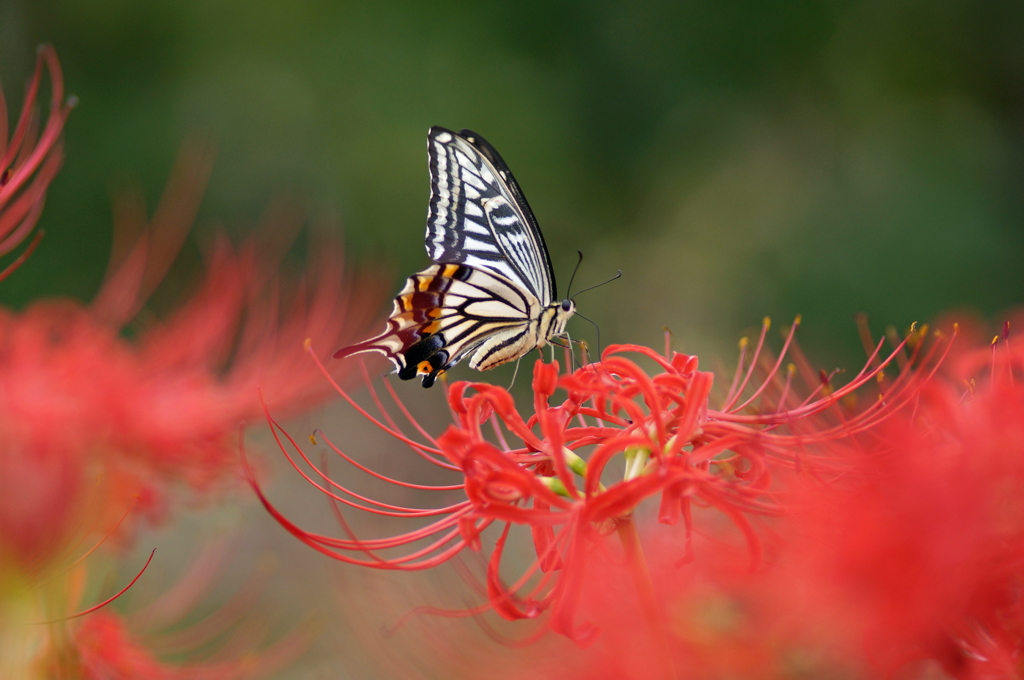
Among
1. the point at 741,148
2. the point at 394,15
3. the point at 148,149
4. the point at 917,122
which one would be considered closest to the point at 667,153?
the point at 741,148

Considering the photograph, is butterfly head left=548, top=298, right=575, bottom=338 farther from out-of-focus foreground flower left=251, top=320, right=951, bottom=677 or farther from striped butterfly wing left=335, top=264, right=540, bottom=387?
out-of-focus foreground flower left=251, top=320, right=951, bottom=677

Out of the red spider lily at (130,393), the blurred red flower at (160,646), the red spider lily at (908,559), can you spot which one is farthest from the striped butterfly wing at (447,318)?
the red spider lily at (908,559)

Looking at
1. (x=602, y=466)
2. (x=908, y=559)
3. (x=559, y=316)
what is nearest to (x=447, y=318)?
(x=559, y=316)

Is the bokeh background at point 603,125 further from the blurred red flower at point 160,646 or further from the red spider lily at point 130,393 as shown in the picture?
the blurred red flower at point 160,646

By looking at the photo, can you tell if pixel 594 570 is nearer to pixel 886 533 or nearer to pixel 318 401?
pixel 886 533

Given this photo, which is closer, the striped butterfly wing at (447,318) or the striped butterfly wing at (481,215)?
the striped butterfly wing at (447,318)

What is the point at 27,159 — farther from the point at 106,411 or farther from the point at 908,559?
the point at 908,559

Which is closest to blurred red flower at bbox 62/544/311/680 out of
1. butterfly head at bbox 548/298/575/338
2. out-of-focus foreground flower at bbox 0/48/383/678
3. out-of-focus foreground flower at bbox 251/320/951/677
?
out-of-focus foreground flower at bbox 0/48/383/678
